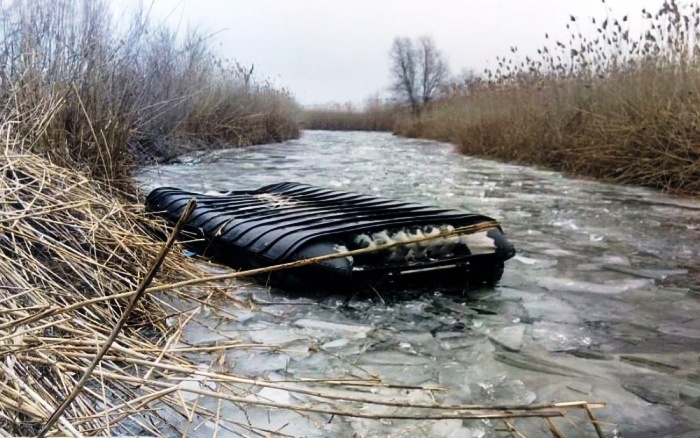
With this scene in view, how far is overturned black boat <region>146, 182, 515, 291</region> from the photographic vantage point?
2.47 metres

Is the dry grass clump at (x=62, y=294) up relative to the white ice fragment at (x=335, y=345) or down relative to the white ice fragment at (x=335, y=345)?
up


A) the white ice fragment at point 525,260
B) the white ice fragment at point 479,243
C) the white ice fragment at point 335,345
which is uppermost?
the white ice fragment at point 479,243

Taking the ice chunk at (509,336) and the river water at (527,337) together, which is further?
the ice chunk at (509,336)

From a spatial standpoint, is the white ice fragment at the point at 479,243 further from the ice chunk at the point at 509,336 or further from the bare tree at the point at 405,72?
the bare tree at the point at 405,72

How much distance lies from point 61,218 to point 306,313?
95 cm

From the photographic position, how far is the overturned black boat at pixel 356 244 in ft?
8.09

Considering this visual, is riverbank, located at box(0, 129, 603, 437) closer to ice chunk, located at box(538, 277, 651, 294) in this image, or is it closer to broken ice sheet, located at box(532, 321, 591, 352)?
broken ice sheet, located at box(532, 321, 591, 352)

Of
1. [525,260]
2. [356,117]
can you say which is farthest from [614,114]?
[356,117]

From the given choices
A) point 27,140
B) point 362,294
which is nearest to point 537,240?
point 362,294

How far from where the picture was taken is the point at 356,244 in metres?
2.52

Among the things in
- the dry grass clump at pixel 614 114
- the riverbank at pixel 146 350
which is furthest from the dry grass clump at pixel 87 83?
the dry grass clump at pixel 614 114

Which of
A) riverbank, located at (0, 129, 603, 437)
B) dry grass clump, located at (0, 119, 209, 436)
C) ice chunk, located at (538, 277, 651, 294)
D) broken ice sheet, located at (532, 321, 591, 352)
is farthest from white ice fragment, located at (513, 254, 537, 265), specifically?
dry grass clump, located at (0, 119, 209, 436)

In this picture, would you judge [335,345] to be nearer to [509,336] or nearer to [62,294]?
[509,336]

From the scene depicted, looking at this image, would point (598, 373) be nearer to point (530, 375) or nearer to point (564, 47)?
point (530, 375)
